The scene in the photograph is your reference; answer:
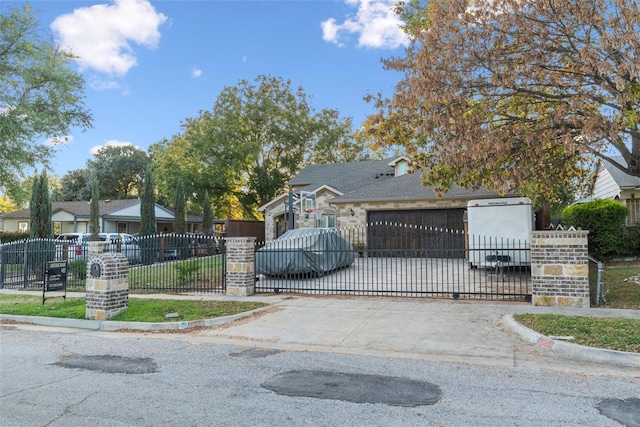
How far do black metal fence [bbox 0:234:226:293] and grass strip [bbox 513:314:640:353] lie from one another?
8183 mm

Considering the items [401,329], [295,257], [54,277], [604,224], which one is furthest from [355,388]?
[604,224]

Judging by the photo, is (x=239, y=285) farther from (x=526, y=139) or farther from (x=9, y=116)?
(x=9, y=116)

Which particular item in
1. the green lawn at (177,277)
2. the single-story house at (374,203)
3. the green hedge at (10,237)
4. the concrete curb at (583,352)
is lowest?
the concrete curb at (583,352)

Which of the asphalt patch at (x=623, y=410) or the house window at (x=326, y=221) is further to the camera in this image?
the house window at (x=326, y=221)

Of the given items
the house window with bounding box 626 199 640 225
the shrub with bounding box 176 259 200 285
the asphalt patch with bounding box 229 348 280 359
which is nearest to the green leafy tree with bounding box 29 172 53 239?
the shrub with bounding box 176 259 200 285

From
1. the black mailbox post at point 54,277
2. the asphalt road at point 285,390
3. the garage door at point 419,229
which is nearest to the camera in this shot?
the asphalt road at point 285,390

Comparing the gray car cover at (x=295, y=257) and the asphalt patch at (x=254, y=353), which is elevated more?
the gray car cover at (x=295, y=257)

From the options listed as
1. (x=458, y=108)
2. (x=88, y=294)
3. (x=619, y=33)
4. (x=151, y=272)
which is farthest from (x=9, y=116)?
(x=619, y=33)

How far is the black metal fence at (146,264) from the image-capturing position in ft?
44.8

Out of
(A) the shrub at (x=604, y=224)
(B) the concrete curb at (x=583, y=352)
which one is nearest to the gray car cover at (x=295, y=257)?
(B) the concrete curb at (x=583, y=352)

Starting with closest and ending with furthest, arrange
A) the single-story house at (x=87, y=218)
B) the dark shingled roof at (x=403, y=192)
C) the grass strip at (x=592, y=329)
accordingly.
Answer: the grass strip at (x=592, y=329), the dark shingled roof at (x=403, y=192), the single-story house at (x=87, y=218)

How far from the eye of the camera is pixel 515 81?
10.5 m

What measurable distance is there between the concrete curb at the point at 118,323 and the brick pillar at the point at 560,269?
20.2 ft

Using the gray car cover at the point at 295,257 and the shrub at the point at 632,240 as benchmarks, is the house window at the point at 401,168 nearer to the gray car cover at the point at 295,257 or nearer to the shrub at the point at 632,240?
the shrub at the point at 632,240
